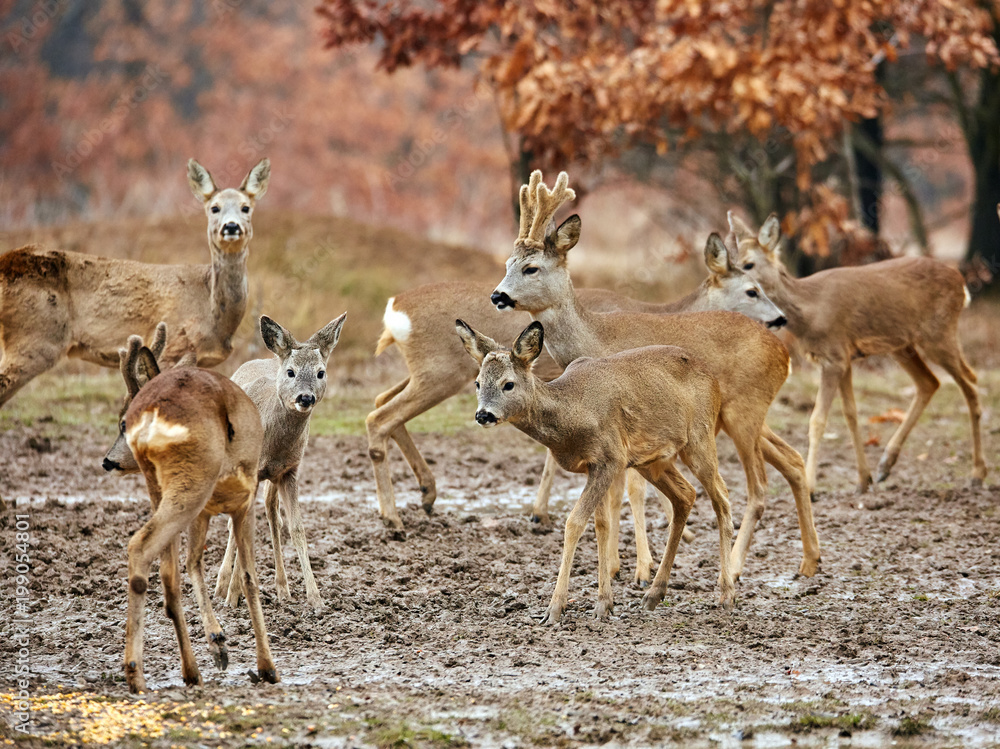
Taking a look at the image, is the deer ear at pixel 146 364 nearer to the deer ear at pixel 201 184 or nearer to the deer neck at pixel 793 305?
the deer ear at pixel 201 184

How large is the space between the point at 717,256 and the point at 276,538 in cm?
360

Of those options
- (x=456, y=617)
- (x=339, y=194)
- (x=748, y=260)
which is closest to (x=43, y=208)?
(x=339, y=194)

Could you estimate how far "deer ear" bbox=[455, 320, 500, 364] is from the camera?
20.6 ft

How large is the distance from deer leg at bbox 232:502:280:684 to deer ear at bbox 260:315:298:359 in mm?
965

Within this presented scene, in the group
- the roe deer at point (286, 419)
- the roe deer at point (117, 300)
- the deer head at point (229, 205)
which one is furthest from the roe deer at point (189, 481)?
the roe deer at point (117, 300)

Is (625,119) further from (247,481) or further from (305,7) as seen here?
(305,7)

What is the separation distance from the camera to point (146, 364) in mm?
5879

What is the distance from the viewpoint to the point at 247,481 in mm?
5422

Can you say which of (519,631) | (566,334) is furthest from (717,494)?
(566,334)

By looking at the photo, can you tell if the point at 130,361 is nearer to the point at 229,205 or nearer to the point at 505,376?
the point at 505,376

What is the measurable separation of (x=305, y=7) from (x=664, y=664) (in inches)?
1328

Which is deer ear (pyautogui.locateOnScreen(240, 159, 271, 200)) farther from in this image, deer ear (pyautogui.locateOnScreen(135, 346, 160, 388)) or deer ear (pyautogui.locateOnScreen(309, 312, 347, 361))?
deer ear (pyautogui.locateOnScreen(135, 346, 160, 388))

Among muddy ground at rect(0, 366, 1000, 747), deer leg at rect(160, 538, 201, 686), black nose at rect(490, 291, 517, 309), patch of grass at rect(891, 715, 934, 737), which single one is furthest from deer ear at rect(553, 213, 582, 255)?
patch of grass at rect(891, 715, 934, 737)

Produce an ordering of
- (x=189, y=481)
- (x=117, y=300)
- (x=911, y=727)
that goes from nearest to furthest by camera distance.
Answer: (x=911, y=727)
(x=189, y=481)
(x=117, y=300)
